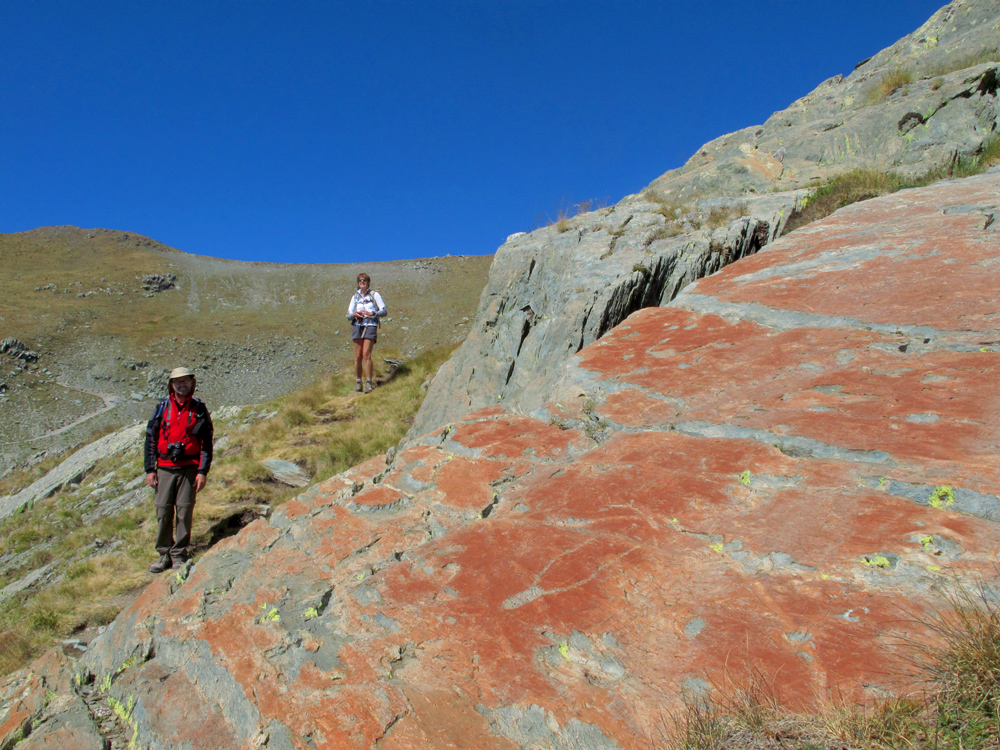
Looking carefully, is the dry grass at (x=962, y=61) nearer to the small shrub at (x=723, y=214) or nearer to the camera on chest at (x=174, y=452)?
the small shrub at (x=723, y=214)

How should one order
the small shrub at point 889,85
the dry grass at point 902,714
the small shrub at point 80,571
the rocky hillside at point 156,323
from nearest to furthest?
the dry grass at point 902,714, the small shrub at point 80,571, the small shrub at point 889,85, the rocky hillside at point 156,323

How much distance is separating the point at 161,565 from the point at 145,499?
244 cm

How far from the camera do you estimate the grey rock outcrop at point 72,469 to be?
377 inches

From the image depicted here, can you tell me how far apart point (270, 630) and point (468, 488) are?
3.36ft

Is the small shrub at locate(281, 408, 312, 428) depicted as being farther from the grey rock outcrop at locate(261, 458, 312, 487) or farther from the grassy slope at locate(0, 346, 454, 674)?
the grey rock outcrop at locate(261, 458, 312, 487)

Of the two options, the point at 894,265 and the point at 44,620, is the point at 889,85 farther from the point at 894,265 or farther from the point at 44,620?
the point at 44,620

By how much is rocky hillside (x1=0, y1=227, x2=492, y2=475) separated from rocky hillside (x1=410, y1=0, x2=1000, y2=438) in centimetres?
1321

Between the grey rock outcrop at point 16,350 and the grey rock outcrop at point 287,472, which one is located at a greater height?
the grey rock outcrop at point 16,350

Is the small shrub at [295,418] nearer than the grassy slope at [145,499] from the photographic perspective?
No

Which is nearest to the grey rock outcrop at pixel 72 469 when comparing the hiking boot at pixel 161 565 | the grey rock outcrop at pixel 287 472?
the grey rock outcrop at pixel 287 472

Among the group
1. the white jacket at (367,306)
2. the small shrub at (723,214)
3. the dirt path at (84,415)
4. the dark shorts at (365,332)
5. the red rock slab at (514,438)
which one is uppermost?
the small shrub at (723,214)

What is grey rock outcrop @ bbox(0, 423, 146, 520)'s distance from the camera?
9.58 m

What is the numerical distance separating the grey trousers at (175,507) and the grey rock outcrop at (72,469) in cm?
569

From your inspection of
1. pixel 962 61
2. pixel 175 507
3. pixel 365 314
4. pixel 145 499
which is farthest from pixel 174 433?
pixel 962 61
